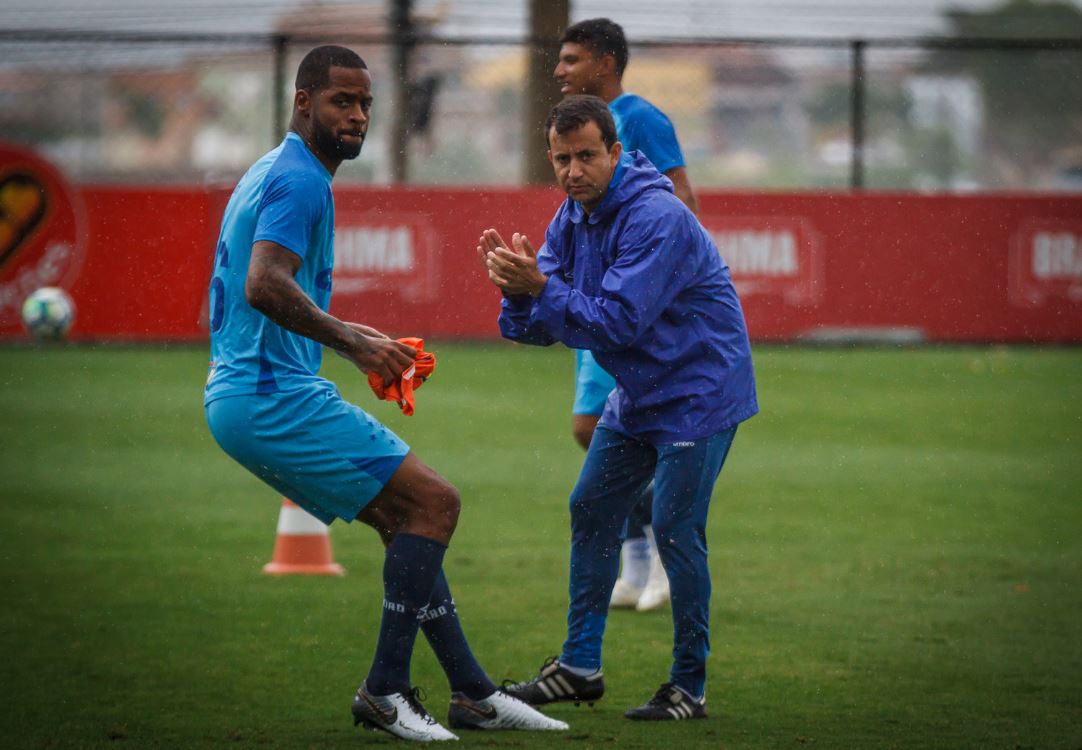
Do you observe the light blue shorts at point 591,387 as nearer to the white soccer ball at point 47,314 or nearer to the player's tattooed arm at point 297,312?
the player's tattooed arm at point 297,312

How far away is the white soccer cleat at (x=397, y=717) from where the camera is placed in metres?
5.08

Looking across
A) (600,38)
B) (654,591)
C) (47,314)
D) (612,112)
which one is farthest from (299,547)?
(47,314)

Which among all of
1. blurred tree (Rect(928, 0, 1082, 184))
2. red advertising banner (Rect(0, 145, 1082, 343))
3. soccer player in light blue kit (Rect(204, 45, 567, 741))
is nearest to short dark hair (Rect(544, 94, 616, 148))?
soccer player in light blue kit (Rect(204, 45, 567, 741))

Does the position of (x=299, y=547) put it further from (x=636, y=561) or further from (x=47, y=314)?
(x=47, y=314)

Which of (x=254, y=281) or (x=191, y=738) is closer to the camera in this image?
(x=254, y=281)

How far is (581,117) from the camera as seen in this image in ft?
17.1

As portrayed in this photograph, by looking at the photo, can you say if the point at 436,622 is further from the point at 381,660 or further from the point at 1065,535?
the point at 1065,535

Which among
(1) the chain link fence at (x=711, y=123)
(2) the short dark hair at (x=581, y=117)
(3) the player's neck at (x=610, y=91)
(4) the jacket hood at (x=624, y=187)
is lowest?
(4) the jacket hood at (x=624, y=187)

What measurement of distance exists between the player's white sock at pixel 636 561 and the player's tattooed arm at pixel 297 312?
2.67 meters

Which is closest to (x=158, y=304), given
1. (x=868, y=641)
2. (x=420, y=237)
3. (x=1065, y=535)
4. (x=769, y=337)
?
(x=420, y=237)

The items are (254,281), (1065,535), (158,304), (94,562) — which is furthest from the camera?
(158,304)

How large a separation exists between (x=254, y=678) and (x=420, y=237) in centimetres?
1179

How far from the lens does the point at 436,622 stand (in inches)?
208

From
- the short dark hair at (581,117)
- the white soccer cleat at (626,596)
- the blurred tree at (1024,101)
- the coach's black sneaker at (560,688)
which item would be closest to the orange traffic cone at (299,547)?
the white soccer cleat at (626,596)
